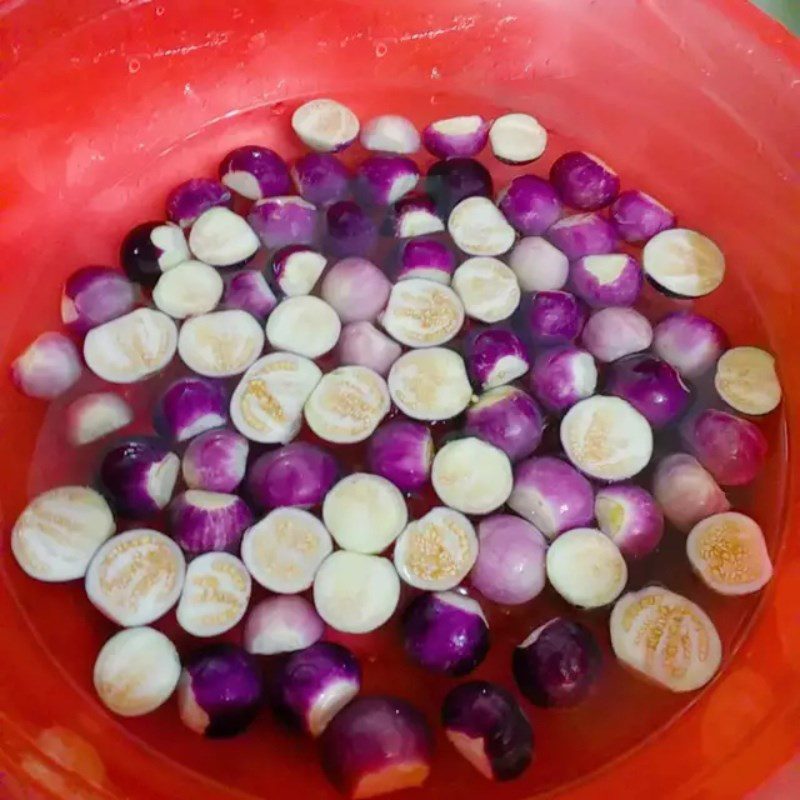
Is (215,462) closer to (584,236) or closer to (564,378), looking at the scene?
(564,378)

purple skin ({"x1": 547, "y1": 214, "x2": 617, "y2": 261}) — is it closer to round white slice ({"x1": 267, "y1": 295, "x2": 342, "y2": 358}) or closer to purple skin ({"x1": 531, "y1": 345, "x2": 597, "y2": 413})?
purple skin ({"x1": 531, "y1": 345, "x2": 597, "y2": 413})

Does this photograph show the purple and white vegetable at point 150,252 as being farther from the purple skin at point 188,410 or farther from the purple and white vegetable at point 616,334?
the purple and white vegetable at point 616,334

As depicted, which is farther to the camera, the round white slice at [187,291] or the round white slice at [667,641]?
the round white slice at [187,291]

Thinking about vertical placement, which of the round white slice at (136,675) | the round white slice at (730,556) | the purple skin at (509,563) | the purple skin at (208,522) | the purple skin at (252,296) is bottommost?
the round white slice at (136,675)

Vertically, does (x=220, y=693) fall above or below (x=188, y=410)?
below

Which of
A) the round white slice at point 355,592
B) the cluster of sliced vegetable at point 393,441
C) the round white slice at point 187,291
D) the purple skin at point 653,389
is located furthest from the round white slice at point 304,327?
the purple skin at point 653,389

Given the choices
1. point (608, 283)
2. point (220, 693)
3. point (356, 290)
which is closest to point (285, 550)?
point (220, 693)
